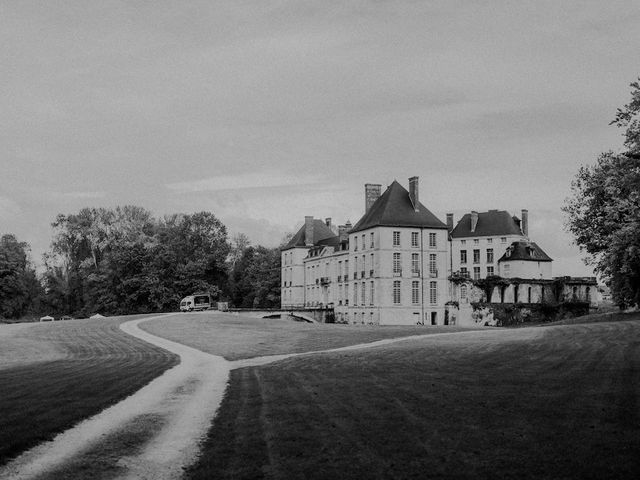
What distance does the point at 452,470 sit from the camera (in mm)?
7539

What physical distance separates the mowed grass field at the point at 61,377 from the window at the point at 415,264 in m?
36.5

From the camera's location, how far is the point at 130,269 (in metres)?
78.6

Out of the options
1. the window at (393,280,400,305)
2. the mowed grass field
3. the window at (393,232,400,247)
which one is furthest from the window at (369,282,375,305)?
the mowed grass field

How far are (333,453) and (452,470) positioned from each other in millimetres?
1519

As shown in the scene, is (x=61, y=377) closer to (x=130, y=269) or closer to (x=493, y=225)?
(x=130, y=269)

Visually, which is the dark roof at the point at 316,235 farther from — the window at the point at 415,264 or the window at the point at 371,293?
the window at the point at 415,264

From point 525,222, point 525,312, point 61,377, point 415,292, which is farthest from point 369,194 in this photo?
point 61,377

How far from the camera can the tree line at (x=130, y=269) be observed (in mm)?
77875

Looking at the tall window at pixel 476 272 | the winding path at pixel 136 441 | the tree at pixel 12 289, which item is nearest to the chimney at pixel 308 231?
the tall window at pixel 476 272

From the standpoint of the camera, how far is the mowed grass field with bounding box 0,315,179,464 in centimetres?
1021

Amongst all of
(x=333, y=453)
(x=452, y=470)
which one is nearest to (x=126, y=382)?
(x=333, y=453)

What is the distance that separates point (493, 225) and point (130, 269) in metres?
44.9

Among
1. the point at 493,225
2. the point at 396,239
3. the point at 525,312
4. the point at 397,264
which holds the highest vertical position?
the point at 493,225

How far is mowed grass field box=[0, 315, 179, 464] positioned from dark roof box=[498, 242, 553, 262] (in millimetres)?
57440
